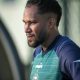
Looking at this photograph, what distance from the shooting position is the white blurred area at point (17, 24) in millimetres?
9008

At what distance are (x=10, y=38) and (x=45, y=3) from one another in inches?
201

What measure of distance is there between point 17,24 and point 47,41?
451 cm

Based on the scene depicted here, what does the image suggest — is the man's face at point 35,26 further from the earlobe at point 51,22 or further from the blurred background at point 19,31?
the blurred background at point 19,31

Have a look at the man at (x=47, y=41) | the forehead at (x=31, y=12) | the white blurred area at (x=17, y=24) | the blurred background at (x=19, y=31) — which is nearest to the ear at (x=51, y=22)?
the man at (x=47, y=41)

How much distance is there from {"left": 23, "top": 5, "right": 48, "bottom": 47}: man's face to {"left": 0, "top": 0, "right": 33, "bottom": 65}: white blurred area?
431 cm

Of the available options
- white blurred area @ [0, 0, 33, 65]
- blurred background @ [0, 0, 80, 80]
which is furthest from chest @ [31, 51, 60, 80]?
white blurred area @ [0, 0, 33, 65]

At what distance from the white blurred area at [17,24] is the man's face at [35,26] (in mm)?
4310

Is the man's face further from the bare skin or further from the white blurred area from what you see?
the white blurred area

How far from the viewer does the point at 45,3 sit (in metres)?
4.59

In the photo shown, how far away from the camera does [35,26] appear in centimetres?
453

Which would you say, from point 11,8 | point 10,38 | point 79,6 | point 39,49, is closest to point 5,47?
point 10,38

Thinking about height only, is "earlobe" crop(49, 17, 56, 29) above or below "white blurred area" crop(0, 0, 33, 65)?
above

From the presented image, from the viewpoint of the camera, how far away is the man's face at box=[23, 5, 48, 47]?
4508 millimetres

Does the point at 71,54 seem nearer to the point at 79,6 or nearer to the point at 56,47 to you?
the point at 56,47
